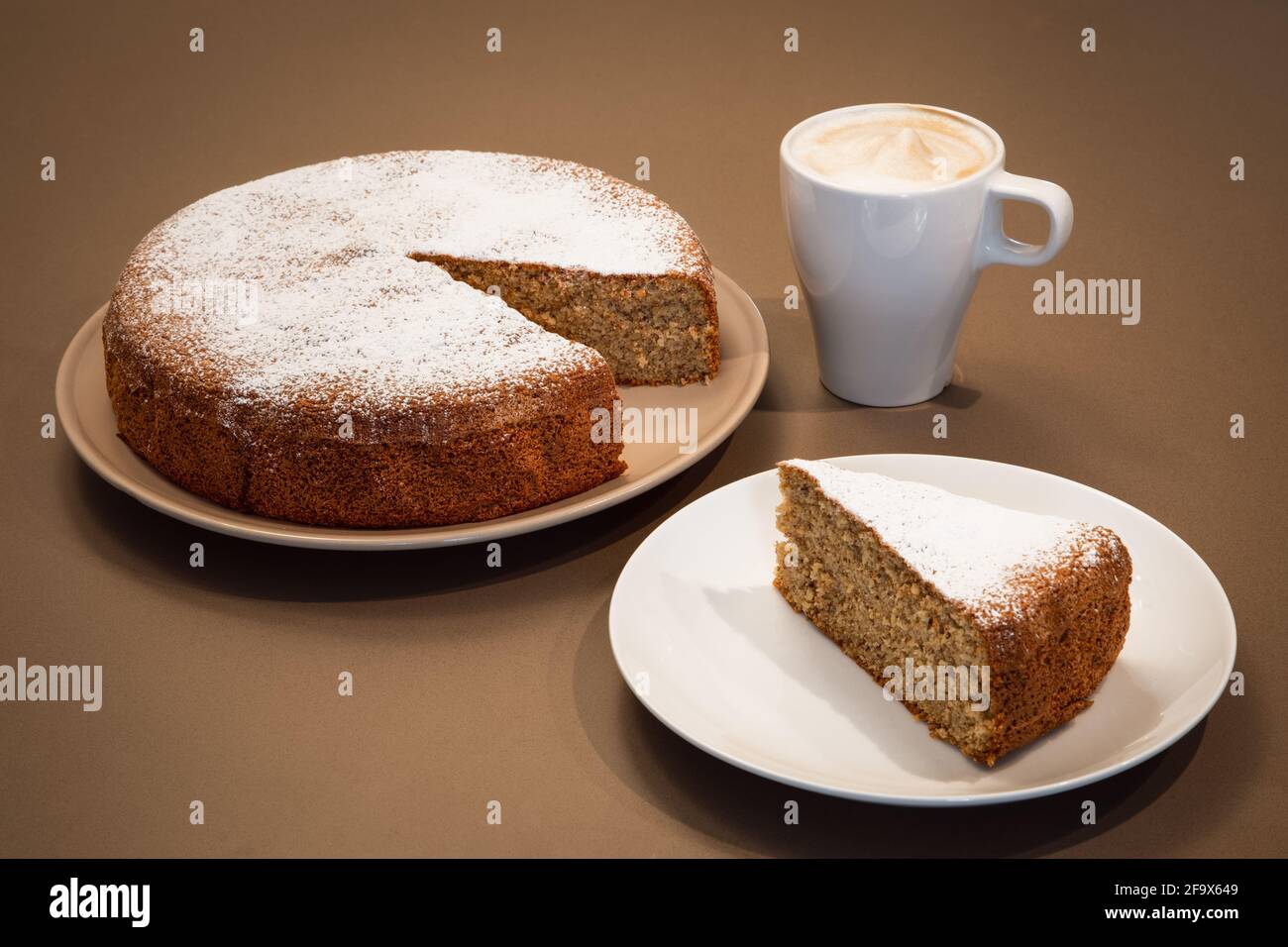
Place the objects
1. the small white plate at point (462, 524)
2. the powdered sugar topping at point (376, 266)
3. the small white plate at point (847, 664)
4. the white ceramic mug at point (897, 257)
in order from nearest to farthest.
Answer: the small white plate at point (847, 664)
the small white plate at point (462, 524)
the powdered sugar topping at point (376, 266)
the white ceramic mug at point (897, 257)

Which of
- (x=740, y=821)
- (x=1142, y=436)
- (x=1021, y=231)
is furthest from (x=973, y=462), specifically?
(x=1021, y=231)

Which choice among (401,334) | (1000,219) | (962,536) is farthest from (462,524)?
(1000,219)

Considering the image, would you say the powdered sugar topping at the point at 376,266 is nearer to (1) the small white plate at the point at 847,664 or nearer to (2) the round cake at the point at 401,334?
(2) the round cake at the point at 401,334

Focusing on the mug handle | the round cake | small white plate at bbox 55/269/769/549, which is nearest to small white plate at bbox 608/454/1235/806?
small white plate at bbox 55/269/769/549

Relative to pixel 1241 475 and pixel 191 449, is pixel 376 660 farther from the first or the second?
pixel 1241 475

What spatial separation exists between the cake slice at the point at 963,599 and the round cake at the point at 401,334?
0.73m

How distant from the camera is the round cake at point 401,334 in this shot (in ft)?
11.3

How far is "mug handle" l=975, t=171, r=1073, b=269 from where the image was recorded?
3848mm

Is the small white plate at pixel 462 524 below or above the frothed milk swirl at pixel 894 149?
below

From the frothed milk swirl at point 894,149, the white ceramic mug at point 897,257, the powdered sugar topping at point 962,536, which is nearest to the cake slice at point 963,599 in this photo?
the powdered sugar topping at point 962,536

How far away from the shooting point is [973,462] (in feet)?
11.5

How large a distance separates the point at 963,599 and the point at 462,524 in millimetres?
1265

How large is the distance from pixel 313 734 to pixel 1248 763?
1952mm

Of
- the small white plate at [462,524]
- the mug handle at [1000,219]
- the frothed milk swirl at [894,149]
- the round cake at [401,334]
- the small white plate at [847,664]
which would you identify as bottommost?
the small white plate at [847,664]
